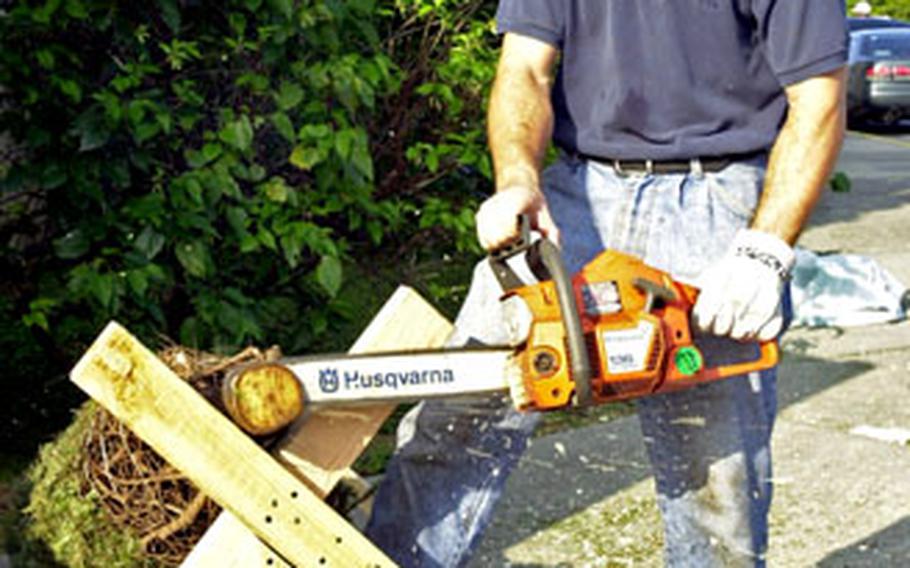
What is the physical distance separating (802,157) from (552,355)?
26.8 inches

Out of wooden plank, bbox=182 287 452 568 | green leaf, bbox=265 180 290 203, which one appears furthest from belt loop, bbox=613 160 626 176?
green leaf, bbox=265 180 290 203

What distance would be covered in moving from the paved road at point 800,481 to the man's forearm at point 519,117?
178cm

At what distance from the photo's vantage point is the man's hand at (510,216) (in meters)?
2.70

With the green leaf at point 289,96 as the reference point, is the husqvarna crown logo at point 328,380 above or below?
above

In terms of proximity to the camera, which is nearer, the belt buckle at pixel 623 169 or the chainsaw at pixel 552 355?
the chainsaw at pixel 552 355

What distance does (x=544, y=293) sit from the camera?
8.41 feet

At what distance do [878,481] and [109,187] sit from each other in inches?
108

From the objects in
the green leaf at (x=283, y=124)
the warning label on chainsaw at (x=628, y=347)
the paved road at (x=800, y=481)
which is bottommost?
the paved road at (x=800, y=481)

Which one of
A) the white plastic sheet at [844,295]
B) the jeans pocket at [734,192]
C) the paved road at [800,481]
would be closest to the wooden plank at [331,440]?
the jeans pocket at [734,192]

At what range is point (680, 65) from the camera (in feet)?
9.58

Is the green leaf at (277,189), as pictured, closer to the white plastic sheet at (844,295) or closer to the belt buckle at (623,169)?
the belt buckle at (623,169)

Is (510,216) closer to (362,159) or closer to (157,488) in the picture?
(157,488)

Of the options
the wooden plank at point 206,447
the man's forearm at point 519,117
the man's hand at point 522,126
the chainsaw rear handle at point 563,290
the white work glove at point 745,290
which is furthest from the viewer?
the man's forearm at point 519,117

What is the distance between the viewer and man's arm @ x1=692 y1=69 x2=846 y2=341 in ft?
8.70
